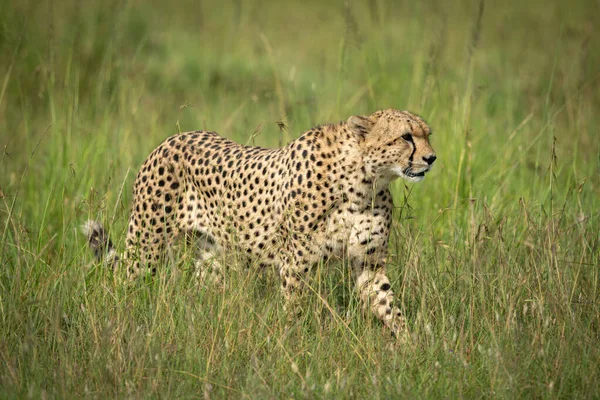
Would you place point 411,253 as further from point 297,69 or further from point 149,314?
point 297,69

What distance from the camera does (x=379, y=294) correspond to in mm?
3721

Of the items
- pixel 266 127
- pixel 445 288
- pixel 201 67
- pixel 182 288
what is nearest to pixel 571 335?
pixel 445 288

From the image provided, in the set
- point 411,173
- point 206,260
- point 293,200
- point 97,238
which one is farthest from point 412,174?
point 97,238

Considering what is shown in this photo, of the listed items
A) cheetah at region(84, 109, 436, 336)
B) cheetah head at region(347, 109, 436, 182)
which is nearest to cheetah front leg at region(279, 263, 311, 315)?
cheetah at region(84, 109, 436, 336)

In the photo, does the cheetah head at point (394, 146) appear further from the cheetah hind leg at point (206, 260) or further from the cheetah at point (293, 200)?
the cheetah hind leg at point (206, 260)

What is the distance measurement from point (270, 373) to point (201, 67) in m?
5.43

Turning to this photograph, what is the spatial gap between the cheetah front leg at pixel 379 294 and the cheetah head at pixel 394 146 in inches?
15.7

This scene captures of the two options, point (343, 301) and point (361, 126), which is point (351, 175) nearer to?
point (361, 126)

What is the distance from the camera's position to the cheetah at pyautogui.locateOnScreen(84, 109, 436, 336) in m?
3.66

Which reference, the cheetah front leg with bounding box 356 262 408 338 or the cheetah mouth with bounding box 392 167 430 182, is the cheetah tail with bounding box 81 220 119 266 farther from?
the cheetah mouth with bounding box 392 167 430 182

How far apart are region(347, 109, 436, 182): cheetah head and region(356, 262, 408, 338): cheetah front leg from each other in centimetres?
40

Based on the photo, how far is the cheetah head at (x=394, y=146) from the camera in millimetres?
3594

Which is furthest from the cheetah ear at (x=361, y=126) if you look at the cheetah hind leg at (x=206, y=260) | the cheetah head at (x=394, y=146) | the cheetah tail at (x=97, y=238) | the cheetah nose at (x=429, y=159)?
the cheetah tail at (x=97, y=238)

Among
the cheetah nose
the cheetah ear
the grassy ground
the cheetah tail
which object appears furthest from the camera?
the cheetah tail
